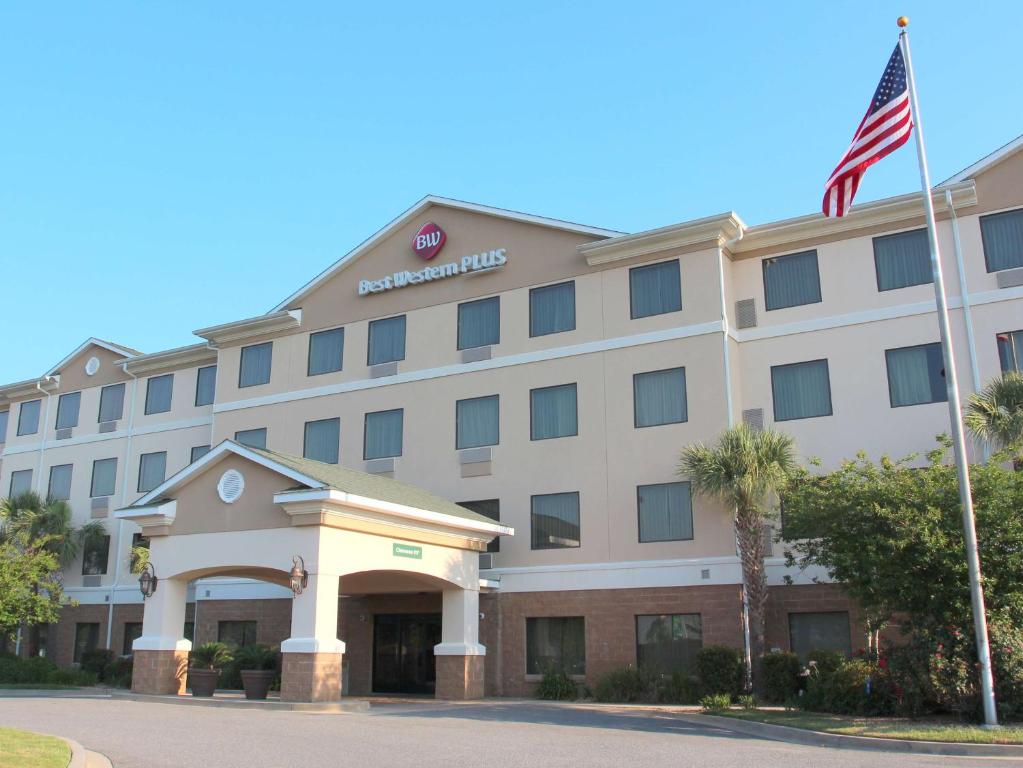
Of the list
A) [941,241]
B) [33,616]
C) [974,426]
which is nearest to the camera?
[974,426]

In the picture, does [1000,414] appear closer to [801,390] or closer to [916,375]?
[916,375]

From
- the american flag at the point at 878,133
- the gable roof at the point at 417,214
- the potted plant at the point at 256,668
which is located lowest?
the potted plant at the point at 256,668

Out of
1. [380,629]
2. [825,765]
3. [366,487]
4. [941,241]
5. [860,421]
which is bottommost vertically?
[825,765]

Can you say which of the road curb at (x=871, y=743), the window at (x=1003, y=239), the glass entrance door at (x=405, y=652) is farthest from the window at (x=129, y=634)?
the window at (x=1003, y=239)

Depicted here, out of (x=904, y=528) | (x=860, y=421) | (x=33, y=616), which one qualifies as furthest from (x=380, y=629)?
(x=904, y=528)

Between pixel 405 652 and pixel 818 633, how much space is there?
1206 cm

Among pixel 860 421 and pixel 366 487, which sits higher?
pixel 860 421

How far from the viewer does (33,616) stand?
34375 mm

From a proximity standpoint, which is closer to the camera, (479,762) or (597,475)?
(479,762)

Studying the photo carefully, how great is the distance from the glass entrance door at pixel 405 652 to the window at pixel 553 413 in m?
6.25

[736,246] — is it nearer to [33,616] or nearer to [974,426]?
[974,426]

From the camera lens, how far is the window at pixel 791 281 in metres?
27.2

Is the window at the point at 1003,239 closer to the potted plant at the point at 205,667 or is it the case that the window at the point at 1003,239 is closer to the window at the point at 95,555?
the potted plant at the point at 205,667

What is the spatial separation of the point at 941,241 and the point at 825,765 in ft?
54.6
